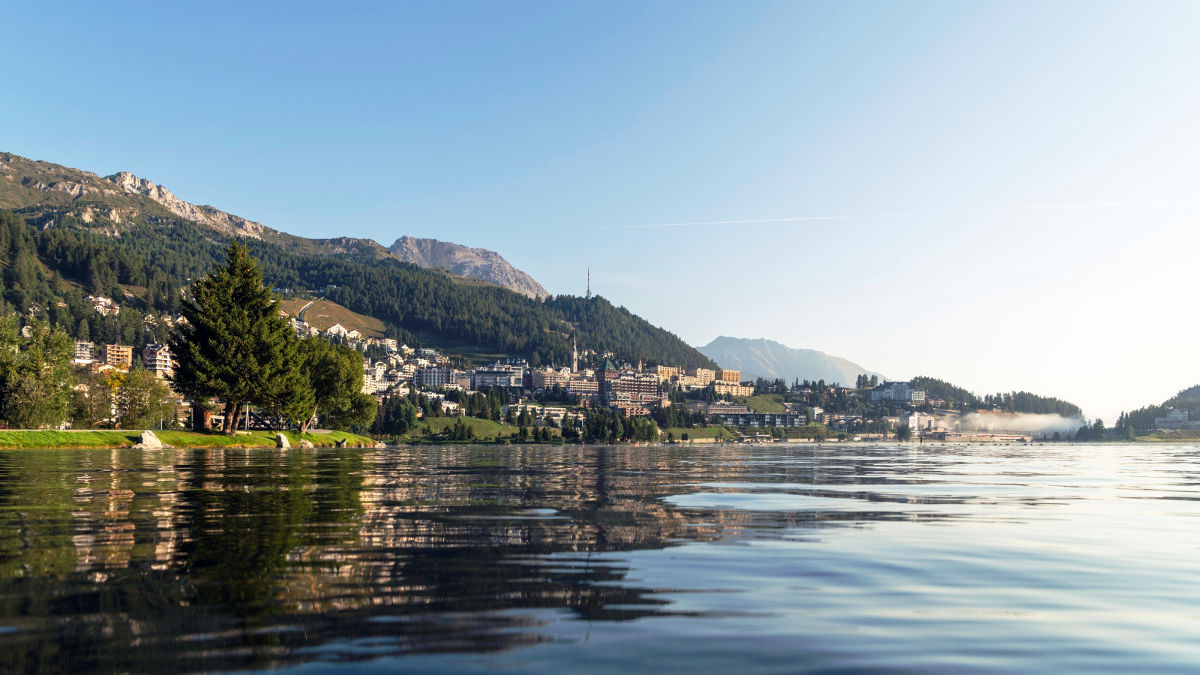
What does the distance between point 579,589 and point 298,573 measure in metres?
3.48

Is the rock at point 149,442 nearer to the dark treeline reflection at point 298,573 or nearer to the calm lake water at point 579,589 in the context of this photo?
the dark treeline reflection at point 298,573

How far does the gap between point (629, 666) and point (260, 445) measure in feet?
322

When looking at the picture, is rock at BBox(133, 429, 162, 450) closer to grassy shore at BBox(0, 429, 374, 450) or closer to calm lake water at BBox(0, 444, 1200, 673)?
grassy shore at BBox(0, 429, 374, 450)

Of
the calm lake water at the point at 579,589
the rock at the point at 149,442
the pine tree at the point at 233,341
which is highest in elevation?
the pine tree at the point at 233,341

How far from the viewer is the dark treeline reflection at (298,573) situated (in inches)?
260

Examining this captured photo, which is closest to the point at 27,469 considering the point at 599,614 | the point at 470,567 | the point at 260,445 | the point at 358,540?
the point at 358,540

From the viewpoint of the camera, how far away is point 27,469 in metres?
35.6

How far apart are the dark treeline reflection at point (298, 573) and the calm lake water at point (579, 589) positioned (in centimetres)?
4

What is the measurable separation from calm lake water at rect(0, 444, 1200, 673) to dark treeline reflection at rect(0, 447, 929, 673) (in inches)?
1.7

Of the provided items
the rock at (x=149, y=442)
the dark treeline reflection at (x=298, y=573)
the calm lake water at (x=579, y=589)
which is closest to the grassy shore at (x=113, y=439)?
the rock at (x=149, y=442)

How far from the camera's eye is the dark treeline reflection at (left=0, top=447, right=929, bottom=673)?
21.7 ft

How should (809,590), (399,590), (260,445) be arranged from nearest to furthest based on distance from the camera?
(399,590) < (809,590) < (260,445)

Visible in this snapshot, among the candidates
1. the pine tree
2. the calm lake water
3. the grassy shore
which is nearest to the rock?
the grassy shore

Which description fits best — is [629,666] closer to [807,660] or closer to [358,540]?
[807,660]
